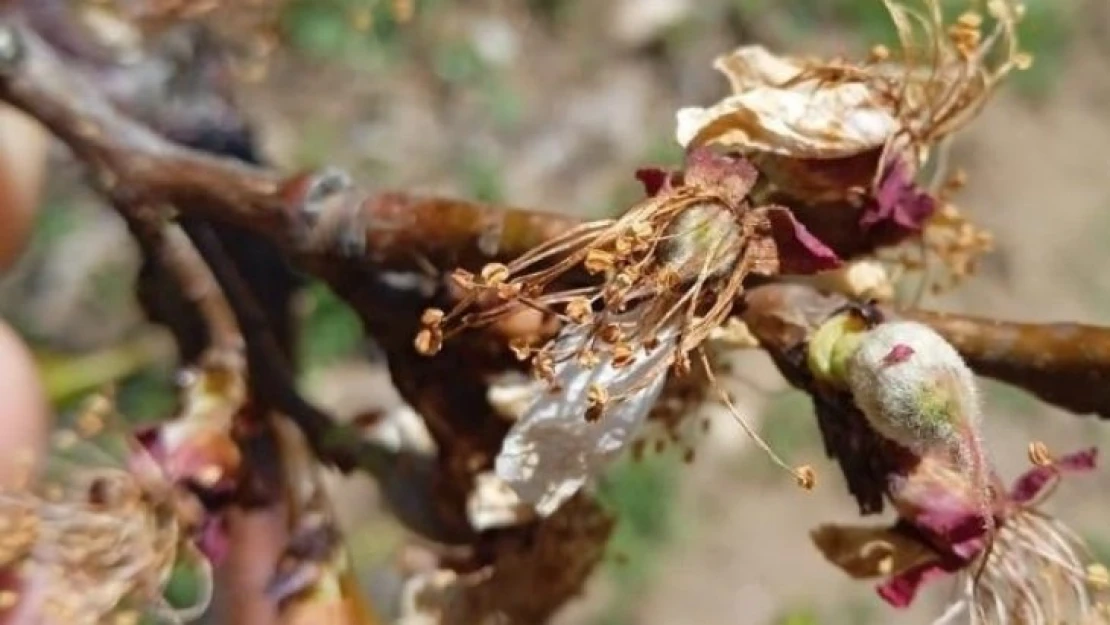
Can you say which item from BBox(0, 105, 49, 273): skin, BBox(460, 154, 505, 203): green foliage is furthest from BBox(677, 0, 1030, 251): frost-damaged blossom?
BBox(460, 154, 505, 203): green foliage

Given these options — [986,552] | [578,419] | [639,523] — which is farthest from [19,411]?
[639,523]

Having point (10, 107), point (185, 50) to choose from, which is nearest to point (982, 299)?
point (185, 50)

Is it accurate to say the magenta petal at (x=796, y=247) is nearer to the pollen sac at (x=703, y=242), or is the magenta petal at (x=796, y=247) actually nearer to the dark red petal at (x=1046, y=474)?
the pollen sac at (x=703, y=242)

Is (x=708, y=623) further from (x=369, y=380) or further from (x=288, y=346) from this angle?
(x=288, y=346)

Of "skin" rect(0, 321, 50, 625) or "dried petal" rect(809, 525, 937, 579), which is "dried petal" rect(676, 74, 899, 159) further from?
"skin" rect(0, 321, 50, 625)

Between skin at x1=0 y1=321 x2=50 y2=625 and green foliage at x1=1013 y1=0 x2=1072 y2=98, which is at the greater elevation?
skin at x1=0 y1=321 x2=50 y2=625

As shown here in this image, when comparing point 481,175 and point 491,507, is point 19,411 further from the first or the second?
point 481,175
